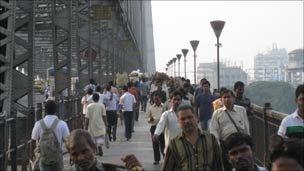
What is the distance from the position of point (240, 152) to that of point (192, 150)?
0.97m

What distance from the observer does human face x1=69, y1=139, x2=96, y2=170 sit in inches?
158

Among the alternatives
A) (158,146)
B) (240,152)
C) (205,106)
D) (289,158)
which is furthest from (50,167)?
(205,106)

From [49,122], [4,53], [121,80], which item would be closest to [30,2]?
[4,53]

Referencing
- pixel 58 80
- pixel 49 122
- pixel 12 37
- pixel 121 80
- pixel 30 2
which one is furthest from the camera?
pixel 121 80

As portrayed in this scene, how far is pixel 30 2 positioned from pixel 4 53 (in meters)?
2.87

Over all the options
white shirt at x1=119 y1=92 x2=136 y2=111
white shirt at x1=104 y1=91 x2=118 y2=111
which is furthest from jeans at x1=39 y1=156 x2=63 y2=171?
white shirt at x1=119 y1=92 x2=136 y2=111

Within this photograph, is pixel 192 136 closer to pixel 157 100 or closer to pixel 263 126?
pixel 263 126

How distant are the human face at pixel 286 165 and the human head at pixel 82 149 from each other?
1351 mm

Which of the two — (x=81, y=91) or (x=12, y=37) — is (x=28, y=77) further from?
(x=81, y=91)

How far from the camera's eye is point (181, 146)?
5.12m

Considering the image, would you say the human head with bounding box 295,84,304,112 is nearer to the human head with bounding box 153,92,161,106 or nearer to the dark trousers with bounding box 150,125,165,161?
the human head with bounding box 153,92,161,106

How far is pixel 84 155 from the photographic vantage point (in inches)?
160

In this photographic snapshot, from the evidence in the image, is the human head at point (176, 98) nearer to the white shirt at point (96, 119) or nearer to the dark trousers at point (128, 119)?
the white shirt at point (96, 119)

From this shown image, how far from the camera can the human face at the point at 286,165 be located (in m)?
3.04
